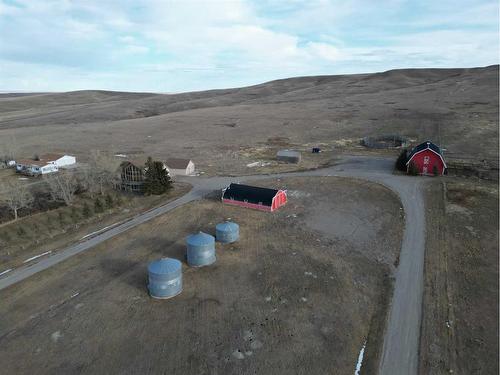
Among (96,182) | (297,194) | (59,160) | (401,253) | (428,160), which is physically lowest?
(401,253)

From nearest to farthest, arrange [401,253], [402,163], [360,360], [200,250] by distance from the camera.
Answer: [360,360], [200,250], [401,253], [402,163]

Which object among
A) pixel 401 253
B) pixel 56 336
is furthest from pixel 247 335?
pixel 401 253

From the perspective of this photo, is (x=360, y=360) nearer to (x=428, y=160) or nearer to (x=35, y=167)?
(x=428, y=160)

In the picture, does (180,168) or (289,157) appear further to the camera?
(289,157)

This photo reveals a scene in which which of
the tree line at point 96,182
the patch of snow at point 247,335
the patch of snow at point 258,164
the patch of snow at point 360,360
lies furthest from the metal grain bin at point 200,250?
the patch of snow at point 258,164

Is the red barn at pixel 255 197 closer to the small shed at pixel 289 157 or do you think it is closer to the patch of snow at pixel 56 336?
the small shed at pixel 289 157

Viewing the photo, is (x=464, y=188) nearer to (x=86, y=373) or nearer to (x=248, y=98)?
(x=86, y=373)

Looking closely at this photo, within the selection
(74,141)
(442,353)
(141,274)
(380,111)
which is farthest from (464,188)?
(74,141)
